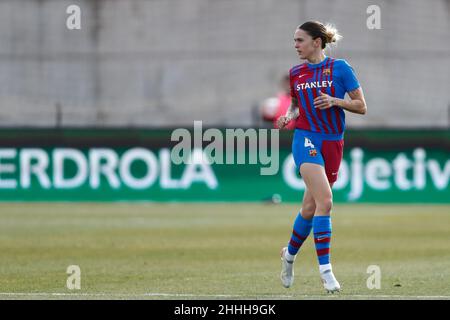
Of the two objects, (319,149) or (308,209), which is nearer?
(319,149)

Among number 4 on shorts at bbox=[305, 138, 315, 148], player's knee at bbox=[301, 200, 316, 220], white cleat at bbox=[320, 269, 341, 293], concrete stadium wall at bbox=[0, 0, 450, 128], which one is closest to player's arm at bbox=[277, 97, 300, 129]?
number 4 on shorts at bbox=[305, 138, 315, 148]

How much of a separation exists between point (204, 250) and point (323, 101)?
535 cm

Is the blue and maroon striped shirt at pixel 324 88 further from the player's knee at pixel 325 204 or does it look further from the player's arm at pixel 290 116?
the player's knee at pixel 325 204

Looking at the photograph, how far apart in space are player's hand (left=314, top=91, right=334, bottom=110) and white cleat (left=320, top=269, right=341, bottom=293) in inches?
58.6

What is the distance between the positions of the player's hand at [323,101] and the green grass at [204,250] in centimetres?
170

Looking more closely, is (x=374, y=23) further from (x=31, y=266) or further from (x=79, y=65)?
(x=31, y=266)

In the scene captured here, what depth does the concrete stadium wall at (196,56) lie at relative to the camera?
1239 inches

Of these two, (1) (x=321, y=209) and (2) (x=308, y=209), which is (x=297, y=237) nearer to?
(2) (x=308, y=209)

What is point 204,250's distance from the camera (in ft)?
48.3

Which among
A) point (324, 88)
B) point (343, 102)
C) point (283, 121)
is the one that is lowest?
point (283, 121)

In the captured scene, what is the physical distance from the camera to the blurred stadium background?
12.9 m

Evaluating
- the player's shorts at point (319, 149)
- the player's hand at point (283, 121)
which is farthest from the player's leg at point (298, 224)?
the player's hand at point (283, 121)

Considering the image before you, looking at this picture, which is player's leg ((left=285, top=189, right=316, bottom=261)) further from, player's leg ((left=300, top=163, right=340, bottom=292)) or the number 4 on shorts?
the number 4 on shorts

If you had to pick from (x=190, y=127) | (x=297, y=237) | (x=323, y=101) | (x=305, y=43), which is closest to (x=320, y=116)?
(x=323, y=101)
